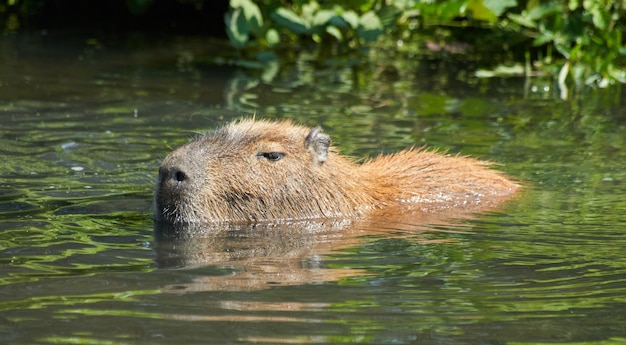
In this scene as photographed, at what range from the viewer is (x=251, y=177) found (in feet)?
21.0

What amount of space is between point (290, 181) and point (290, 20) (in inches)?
184

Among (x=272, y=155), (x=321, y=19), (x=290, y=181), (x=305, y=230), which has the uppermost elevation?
(x=321, y=19)

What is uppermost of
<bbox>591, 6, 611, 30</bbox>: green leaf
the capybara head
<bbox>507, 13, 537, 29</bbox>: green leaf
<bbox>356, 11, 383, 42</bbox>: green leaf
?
<bbox>591, 6, 611, 30</bbox>: green leaf

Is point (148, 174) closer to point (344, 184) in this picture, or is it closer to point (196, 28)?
point (344, 184)

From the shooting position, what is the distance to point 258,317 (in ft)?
14.2

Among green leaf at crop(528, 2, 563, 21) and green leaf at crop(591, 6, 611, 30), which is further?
green leaf at crop(528, 2, 563, 21)

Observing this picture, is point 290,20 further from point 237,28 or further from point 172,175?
point 172,175

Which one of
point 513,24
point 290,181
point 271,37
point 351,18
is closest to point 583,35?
point 513,24

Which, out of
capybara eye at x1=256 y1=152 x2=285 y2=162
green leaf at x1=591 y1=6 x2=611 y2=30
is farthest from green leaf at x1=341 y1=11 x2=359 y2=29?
capybara eye at x1=256 y1=152 x2=285 y2=162

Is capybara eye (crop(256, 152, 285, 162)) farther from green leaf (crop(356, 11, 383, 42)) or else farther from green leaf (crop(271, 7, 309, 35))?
green leaf (crop(356, 11, 383, 42))

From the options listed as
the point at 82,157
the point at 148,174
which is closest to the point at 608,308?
the point at 148,174

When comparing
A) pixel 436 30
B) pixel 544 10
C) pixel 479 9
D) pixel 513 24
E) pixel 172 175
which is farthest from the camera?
pixel 436 30

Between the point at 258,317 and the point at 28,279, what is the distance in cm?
119

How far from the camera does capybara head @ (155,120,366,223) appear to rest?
6184mm
